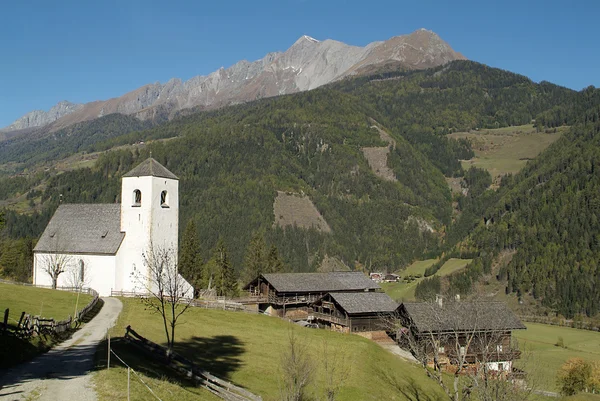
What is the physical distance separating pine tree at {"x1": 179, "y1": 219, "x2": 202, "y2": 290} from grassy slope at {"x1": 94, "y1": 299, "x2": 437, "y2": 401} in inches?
1377

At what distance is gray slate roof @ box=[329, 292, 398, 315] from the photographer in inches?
2847

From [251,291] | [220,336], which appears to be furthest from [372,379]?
[251,291]

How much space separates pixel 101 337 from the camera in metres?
40.7

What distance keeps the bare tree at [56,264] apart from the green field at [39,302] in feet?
24.9

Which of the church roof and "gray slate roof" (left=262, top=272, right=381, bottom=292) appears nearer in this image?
the church roof

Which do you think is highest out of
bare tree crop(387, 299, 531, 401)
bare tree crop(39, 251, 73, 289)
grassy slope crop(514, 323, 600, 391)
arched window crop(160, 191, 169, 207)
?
arched window crop(160, 191, 169, 207)

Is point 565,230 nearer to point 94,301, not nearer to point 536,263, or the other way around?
point 536,263

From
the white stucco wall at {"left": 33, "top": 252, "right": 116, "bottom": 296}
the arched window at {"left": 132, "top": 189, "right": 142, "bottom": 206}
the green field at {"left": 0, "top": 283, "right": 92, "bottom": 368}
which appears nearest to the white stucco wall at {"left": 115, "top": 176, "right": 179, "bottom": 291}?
the arched window at {"left": 132, "top": 189, "right": 142, "bottom": 206}

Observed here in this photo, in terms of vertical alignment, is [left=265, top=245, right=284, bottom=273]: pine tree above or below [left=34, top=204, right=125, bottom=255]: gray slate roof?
below

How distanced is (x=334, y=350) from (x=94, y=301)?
22.3 m

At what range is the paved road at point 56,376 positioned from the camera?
24031mm

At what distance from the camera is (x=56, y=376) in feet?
89.3

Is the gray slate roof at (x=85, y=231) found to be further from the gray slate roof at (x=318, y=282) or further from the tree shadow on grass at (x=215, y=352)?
the tree shadow on grass at (x=215, y=352)

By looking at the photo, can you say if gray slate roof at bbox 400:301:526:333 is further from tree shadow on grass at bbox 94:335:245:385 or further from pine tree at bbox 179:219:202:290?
pine tree at bbox 179:219:202:290
